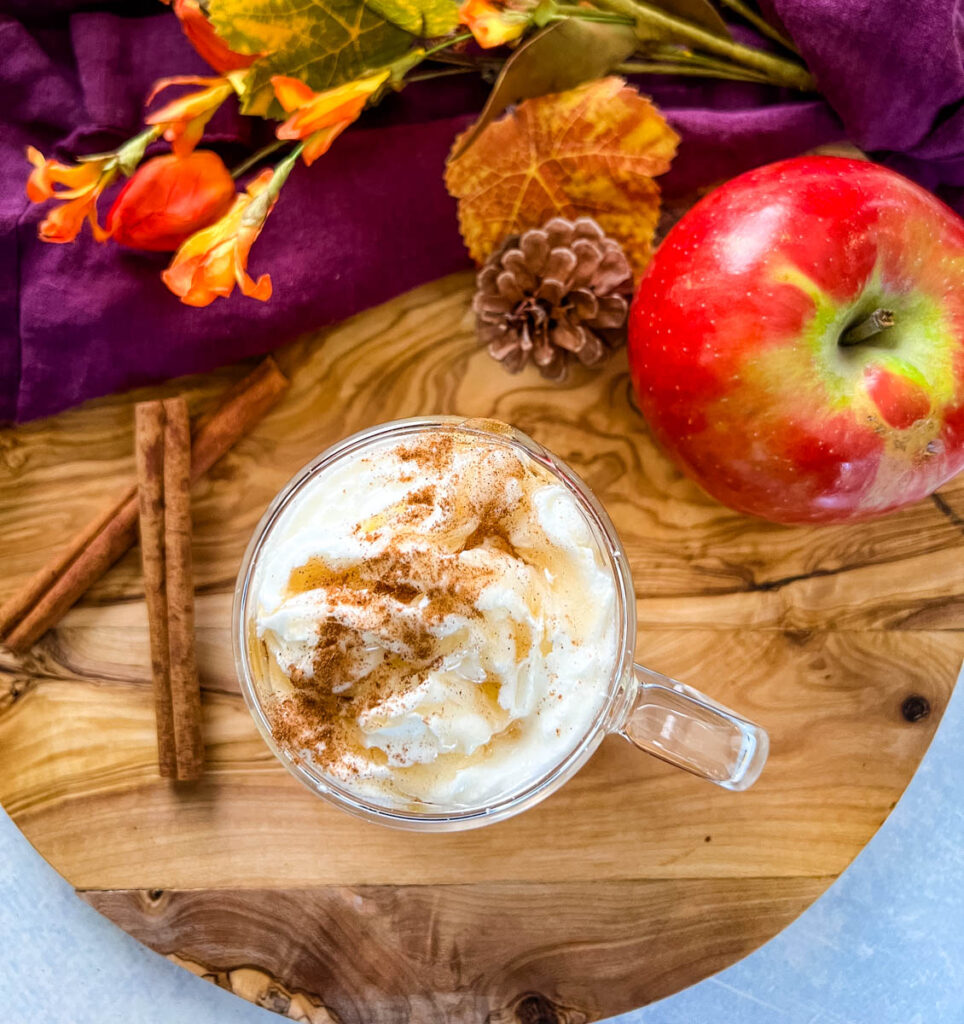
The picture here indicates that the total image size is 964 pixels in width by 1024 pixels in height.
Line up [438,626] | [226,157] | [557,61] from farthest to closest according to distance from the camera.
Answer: [226,157] < [557,61] < [438,626]

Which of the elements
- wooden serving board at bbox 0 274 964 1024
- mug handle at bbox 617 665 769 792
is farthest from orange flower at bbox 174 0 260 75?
mug handle at bbox 617 665 769 792

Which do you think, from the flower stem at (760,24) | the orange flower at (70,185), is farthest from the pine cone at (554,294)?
the orange flower at (70,185)

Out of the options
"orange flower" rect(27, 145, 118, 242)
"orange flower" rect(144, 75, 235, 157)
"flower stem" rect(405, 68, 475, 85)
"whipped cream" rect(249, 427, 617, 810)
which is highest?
"orange flower" rect(144, 75, 235, 157)

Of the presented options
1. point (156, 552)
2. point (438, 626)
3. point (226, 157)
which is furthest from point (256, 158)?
point (438, 626)

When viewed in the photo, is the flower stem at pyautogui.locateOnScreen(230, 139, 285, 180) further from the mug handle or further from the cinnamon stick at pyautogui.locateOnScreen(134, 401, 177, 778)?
the mug handle

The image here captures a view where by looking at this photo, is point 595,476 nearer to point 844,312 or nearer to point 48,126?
point 844,312

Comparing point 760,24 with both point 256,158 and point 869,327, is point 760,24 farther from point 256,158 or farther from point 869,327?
point 256,158
